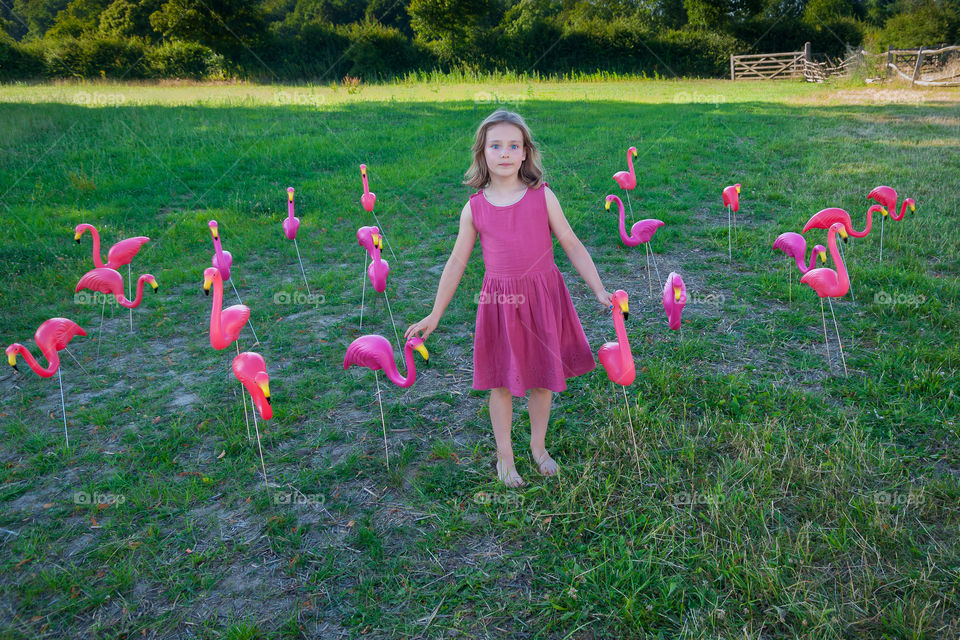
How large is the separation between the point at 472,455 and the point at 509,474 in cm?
35

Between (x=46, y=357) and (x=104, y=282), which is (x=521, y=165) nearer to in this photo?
(x=46, y=357)

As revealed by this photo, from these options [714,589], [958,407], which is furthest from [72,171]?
[958,407]

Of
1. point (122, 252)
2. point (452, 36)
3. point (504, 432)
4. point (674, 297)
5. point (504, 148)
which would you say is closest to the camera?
point (504, 148)

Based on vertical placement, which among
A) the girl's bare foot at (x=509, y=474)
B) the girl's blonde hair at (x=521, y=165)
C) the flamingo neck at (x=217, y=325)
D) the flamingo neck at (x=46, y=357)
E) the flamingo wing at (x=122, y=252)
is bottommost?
the girl's bare foot at (x=509, y=474)

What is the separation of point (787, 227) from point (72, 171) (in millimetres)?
10366

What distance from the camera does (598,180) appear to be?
906cm

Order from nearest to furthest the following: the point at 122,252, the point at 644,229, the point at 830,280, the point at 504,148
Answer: the point at 504,148
the point at 830,280
the point at 122,252
the point at 644,229

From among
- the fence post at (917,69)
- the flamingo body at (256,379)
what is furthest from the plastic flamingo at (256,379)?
the fence post at (917,69)

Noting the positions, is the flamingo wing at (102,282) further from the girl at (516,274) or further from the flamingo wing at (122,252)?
the girl at (516,274)

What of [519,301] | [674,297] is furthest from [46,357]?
[674,297]

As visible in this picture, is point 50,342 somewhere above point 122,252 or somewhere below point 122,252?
below

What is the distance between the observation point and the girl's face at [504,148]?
2834 mm

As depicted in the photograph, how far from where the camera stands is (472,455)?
3.52 meters

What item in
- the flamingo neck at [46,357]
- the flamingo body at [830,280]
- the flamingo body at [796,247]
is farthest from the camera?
the flamingo body at [796,247]
